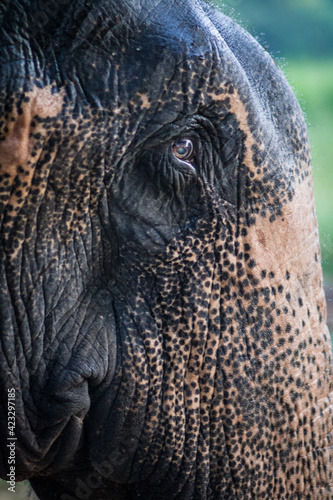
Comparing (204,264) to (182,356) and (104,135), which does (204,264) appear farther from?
(104,135)

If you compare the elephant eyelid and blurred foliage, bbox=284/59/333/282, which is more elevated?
blurred foliage, bbox=284/59/333/282

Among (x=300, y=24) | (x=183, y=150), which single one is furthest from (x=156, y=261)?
(x=300, y=24)

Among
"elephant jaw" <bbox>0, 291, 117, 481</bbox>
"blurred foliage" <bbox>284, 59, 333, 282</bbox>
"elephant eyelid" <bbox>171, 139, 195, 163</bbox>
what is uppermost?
"blurred foliage" <bbox>284, 59, 333, 282</bbox>

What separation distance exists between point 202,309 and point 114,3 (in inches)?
25.1

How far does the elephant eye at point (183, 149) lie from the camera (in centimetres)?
145

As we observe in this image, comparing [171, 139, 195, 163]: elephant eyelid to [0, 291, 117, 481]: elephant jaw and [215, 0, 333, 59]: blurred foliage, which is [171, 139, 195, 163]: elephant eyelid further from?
[215, 0, 333, 59]: blurred foliage

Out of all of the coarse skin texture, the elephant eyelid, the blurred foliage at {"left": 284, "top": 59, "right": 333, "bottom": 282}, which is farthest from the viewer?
the blurred foliage at {"left": 284, "top": 59, "right": 333, "bottom": 282}

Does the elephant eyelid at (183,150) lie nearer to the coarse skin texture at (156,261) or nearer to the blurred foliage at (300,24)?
Result: the coarse skin texture at (156,261)

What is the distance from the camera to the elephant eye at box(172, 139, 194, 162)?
1.45m

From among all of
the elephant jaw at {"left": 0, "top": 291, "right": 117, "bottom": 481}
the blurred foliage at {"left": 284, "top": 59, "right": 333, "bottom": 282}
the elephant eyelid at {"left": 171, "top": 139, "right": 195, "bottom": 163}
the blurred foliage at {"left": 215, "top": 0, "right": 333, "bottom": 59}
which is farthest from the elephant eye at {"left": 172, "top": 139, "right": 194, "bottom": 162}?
the blurred foliage at {"left": 284, "top": 59, "right": 333, "bottom": 282}

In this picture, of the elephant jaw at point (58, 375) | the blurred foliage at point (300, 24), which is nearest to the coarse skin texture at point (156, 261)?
the elephant jaw at point (58, 375)

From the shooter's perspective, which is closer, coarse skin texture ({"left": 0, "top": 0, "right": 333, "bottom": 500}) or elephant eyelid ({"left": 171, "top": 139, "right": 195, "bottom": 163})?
coarse skin texture ({"left": 0, "top": 0, "right": 333, "bottom": 500})

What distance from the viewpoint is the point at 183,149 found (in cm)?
146

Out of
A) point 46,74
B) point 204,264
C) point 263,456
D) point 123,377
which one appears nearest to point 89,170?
point 46,74
